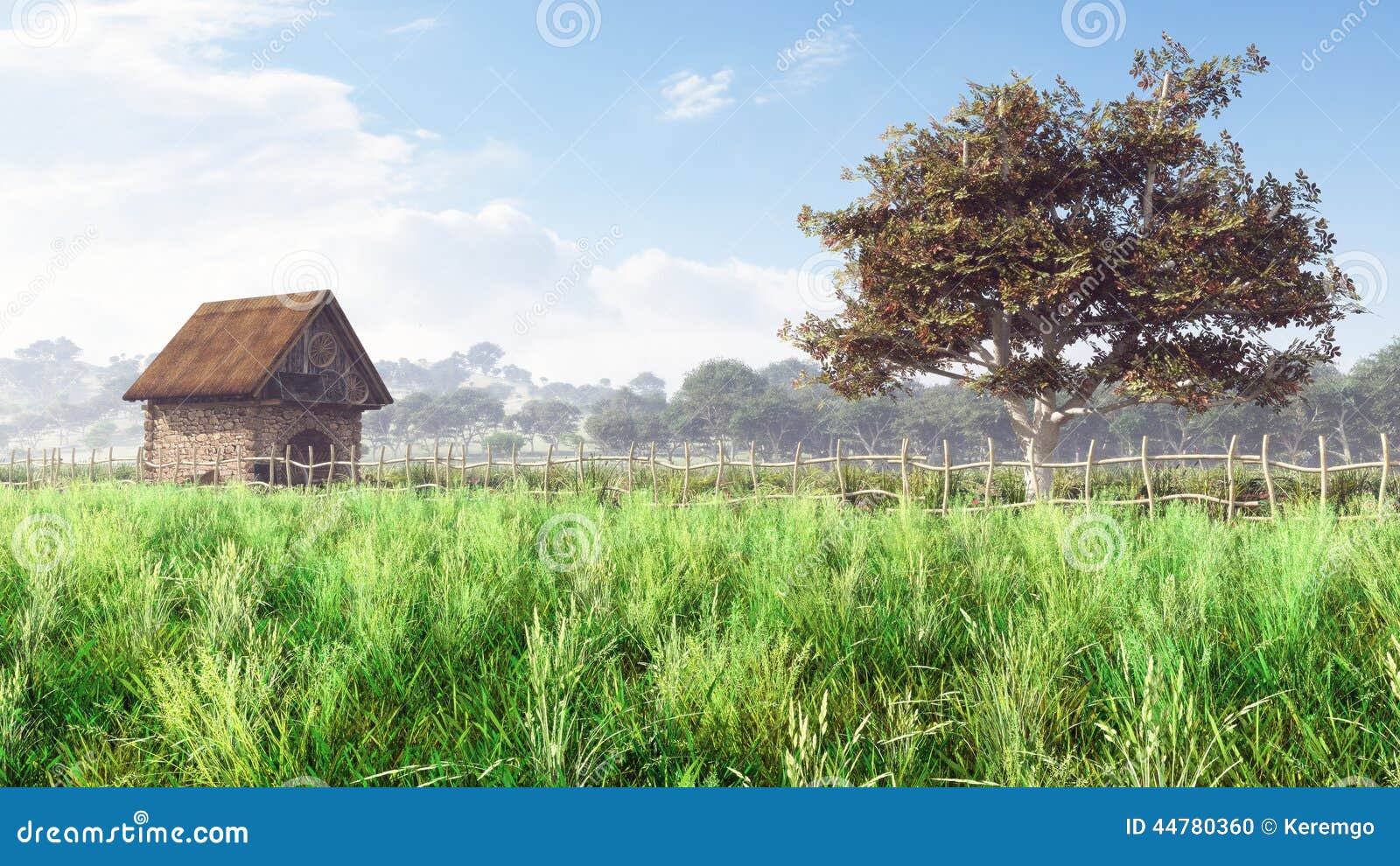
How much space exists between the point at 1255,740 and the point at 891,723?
3.29ft

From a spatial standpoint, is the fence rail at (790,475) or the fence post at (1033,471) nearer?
the fence rail at (790,475)

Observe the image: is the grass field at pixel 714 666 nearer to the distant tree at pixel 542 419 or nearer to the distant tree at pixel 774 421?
the distant tree at pixel 774 421

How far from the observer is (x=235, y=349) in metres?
22.4

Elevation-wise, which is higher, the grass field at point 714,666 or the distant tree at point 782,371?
the distant tree at point 782,371

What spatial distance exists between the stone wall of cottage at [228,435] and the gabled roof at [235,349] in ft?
1.77

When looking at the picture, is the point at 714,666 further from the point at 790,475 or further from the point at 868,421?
the point at 868,421

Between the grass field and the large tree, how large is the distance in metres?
10.4

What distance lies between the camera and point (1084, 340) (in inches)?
629

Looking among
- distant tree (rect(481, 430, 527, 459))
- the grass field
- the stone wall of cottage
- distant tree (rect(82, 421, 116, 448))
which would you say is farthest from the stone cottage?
distant tree (rect(82, 421, 116, 448))

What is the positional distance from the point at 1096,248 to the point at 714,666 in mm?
13967

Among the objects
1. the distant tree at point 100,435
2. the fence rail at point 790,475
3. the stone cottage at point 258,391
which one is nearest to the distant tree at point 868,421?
the stone cottage at point 258,391

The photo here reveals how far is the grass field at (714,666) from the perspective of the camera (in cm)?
228

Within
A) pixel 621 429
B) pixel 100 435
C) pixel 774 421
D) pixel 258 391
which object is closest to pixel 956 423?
pixel 774 421

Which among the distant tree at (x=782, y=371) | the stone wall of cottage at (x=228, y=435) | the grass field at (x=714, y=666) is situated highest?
the distant tree at (x=782, y=371)
